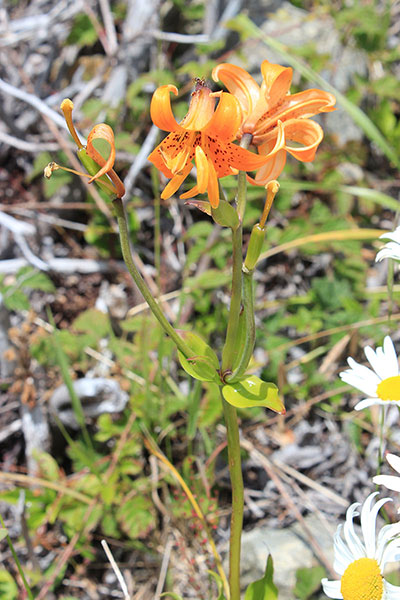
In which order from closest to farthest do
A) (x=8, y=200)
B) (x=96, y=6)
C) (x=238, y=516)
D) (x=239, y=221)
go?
1. (x=239, y=221)
2. (x=238, y=516)
3. (x=8, y=200)
4. (x=96, y=6)

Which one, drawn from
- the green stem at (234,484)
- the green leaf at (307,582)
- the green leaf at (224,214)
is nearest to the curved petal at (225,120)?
the green leaf at (224,214)

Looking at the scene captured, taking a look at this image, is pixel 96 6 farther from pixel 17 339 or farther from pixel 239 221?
pixel 239 221

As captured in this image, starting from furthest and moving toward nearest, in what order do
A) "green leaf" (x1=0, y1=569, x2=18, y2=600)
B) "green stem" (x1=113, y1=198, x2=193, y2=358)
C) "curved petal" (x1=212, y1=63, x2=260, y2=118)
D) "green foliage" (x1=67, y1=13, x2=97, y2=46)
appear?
"green foliage" (x1=67, y1=13, x2=97, y2=46) < "green leaf" (x1=0, y1=569, x2=18, y2=600) < "curved petal" (x1=212, y1=63, x2=260, y2=118) < "green stem" (x1=113, y1=198, x2=193, y2=358)

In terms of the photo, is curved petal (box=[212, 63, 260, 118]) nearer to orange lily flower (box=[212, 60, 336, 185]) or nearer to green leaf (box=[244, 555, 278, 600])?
orange lily flower (box=[212, 60, 336, 185])

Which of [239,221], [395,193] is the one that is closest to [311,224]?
[395,193]

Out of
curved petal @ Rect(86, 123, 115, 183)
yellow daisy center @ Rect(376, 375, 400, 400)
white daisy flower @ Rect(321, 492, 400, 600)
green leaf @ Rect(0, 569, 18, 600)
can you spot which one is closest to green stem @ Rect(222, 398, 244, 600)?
white daisy flower @ Rect(321, 492, 400, 600)

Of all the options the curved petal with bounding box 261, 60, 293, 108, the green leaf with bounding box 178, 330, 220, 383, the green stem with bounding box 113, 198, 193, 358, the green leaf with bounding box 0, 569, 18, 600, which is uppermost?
the curved petal with bounding box 261, 60, 293, 108
